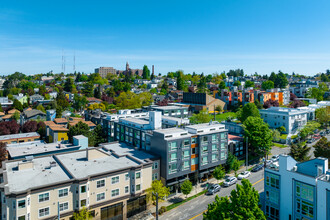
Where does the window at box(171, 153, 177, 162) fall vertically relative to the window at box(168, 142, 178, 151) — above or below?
below

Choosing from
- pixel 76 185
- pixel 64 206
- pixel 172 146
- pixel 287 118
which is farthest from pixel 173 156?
pixel 287 118

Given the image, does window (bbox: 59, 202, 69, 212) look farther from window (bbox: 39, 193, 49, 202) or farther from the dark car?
the dark car

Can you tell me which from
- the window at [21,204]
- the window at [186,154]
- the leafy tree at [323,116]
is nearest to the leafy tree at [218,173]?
the window at [186,154]

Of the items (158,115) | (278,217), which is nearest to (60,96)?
(158,115)

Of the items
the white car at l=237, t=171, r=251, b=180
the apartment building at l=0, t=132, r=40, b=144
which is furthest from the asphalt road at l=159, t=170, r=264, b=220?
the apartment building at l=0, t=132, r=40, b=144

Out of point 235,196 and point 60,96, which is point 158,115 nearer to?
point 235,196
